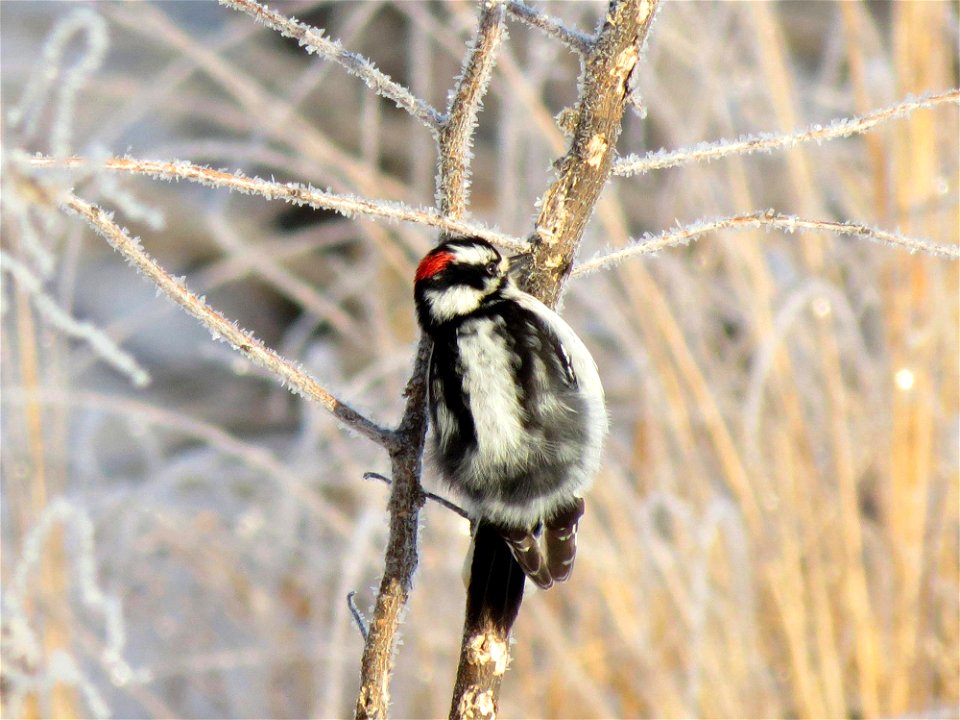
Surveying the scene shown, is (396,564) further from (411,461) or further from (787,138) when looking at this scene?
(787,138)

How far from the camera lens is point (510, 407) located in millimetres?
1060

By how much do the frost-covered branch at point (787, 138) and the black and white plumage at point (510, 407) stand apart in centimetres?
20

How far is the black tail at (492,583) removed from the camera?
34.5 inches

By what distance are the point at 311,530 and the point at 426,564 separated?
51cm

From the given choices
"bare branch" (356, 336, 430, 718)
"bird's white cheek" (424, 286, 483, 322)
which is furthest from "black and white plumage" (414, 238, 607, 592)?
"bare branch" (356, 336, 430, 718)

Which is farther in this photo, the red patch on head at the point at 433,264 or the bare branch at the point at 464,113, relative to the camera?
the red patch on head at the point at 433,264

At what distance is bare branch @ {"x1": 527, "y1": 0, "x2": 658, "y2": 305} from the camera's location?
0.84 meters

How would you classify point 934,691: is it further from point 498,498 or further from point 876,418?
point 498,498

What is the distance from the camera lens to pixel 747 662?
6.73ft

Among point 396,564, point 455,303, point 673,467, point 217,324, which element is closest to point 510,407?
point 455,303

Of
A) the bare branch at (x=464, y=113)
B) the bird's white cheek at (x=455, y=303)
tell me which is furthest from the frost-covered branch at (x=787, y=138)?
the bird's white cheek at (x=455, y=303)

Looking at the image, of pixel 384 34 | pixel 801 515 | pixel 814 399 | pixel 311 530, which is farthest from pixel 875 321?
pixel 384 34

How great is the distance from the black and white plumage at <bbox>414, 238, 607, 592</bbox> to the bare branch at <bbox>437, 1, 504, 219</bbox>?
15cm

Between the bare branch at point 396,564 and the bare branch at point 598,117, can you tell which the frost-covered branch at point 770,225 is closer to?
the bare branch at point 598,117
